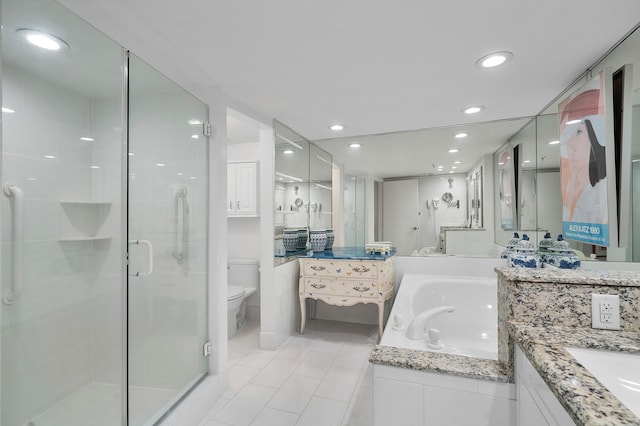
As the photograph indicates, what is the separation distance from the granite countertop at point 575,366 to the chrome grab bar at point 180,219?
1.76 m

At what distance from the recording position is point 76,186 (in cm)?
137

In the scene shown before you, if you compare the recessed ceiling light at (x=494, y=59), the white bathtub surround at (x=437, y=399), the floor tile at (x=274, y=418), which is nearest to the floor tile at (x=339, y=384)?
the floor tile at (x=274, y=418)

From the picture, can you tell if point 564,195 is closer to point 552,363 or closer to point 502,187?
point 502,187

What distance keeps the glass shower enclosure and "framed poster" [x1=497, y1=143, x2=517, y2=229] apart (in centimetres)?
283

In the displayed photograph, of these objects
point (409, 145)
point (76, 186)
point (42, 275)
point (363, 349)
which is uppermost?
point (409, 145)

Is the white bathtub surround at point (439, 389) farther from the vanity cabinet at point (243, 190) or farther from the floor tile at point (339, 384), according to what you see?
the vanity cabinet at point (243, 190)

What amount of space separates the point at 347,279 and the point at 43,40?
8.32 ft

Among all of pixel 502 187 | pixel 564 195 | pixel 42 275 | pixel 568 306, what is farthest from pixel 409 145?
pixel 42 275

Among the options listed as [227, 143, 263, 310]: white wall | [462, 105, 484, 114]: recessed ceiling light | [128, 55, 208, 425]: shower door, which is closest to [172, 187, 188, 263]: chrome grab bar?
[128, 55, 208, 425]: shower door

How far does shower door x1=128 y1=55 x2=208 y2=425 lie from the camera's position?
155cm

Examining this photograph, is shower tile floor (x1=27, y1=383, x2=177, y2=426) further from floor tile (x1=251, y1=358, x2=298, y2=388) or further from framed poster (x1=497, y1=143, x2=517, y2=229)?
framed poster (x1=497, y1=143, x2=517, y2=229)

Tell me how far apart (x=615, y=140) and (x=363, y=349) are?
2.33m

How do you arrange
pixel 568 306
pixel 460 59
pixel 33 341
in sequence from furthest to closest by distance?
pixel 460 59 → pixel 33 341 → pixel 568 306

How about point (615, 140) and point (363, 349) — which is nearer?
point (615, 140)
